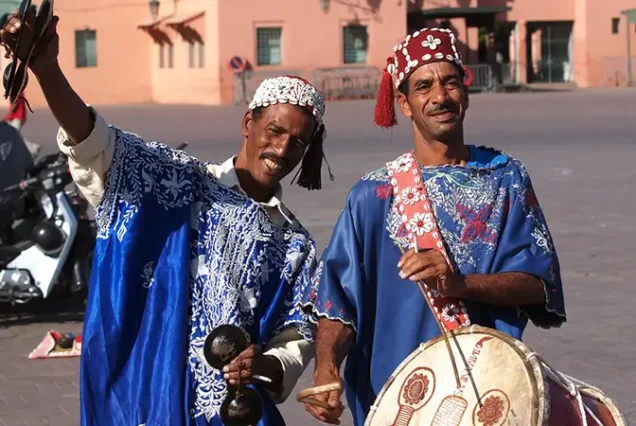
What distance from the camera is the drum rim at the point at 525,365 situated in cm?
272

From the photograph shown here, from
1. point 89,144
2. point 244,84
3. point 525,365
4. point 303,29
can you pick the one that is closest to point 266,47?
point 303,29

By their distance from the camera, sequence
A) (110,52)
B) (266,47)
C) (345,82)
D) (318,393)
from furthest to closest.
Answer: (110,52) → (266,47) → (345,82) → (318,393)

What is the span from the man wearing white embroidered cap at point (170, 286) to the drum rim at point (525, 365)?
34 cm

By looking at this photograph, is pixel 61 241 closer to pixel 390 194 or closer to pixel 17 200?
pixel 17 200

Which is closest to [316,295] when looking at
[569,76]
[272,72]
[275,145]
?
[275,145]

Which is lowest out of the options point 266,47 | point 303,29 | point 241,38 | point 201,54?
point 201,54

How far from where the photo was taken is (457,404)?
2877 millimetres

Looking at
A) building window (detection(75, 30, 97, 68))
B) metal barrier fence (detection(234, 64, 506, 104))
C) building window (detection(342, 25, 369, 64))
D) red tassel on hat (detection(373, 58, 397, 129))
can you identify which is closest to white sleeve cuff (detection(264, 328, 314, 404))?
red tassel on hat (detection(373, 58, 397, 129))

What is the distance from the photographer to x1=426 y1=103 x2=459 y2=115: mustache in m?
3.24

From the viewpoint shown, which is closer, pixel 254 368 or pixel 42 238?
pixel 254 368

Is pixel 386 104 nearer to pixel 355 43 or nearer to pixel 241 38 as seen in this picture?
pixel 241 38

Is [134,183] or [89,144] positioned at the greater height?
[89,144]

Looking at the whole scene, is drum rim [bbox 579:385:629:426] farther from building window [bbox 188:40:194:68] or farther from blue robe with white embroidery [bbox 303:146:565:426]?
building window [bbox 188:40:194:68]

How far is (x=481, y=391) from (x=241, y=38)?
3855 centimetres
